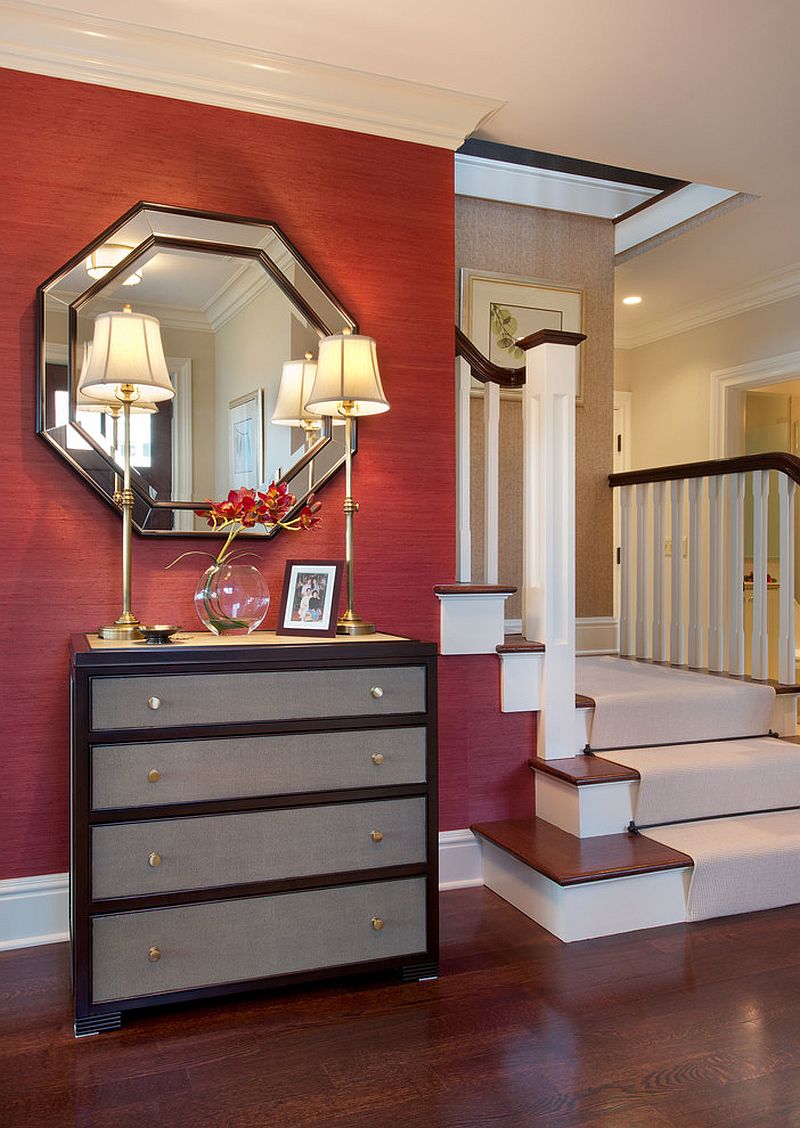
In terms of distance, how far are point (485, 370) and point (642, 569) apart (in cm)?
175

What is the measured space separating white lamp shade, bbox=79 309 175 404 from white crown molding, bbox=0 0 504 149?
833mm

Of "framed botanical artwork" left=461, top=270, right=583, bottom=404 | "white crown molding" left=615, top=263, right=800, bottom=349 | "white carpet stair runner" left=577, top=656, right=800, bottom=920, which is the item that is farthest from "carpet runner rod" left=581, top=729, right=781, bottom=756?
"white crown molding" left=615, top=263, right=800, bottom=349

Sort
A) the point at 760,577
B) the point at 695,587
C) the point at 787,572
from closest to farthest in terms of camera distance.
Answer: the point at 787,572 → the point at 760,577 → the point at 695,587

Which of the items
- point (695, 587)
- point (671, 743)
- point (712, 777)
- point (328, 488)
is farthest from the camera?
point (695, 587)

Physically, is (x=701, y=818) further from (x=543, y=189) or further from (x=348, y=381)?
(x=543, y=189)

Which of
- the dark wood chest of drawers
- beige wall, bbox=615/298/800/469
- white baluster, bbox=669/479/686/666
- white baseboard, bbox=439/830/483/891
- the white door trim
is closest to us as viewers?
the dark wood chest of drawers

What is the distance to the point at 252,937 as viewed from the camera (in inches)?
85.8

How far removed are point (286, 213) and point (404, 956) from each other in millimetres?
2246

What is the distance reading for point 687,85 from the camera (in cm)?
298

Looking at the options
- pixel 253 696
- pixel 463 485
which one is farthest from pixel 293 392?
pixel 253 696

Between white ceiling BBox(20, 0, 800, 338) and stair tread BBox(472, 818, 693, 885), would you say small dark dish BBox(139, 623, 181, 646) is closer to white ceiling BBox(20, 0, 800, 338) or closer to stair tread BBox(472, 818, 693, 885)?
stair tread BBox(472, 818, 693, 885)

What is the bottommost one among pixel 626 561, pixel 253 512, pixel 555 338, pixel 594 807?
pixel 594 807

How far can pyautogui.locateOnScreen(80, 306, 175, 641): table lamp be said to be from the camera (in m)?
2.35

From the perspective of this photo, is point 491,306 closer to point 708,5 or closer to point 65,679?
point 708,5
